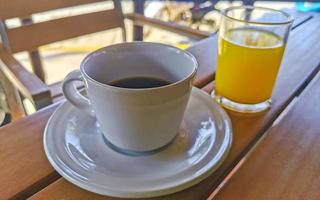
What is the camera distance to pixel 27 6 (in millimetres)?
1056

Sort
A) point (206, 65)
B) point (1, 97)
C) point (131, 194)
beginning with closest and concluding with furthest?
point (131, 194) < point (206, 65) < point (1, 97)

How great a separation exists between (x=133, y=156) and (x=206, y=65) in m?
0.34

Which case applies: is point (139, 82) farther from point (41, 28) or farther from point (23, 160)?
point (41, 28)

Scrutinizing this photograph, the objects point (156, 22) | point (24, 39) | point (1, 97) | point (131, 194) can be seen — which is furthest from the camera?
point (156, 22)

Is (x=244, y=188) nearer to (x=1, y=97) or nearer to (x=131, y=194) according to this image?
(x=131, y=194)

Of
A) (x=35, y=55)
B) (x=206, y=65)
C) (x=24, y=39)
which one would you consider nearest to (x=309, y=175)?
(x=206, y=65)

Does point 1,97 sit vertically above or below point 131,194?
below

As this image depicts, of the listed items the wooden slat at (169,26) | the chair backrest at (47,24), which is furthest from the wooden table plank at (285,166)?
the chair backrest at (47,24)

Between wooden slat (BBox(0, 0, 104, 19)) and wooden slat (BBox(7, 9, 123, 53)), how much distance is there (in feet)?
0.15

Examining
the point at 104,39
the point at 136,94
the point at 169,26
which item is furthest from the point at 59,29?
the point at 104,39

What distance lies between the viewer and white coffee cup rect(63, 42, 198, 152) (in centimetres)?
35

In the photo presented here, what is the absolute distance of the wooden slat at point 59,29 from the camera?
106 centimetres

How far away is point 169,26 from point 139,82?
763 millimetres

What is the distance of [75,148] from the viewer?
40 centimetres
